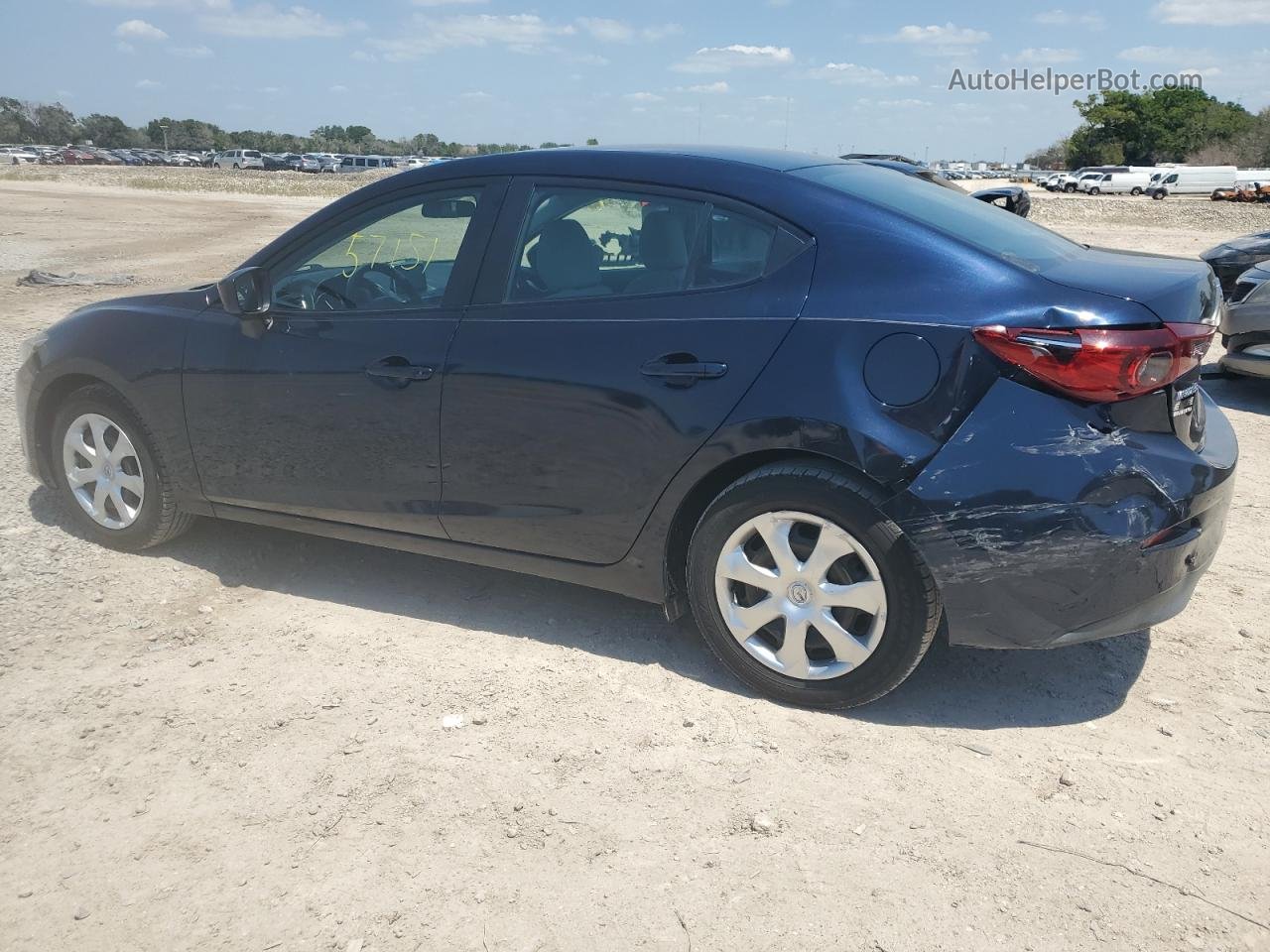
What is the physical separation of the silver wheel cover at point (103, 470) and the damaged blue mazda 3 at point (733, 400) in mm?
175

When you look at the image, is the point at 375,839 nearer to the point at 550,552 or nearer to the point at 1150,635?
the point at 550,552

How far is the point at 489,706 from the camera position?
3525 millimetres

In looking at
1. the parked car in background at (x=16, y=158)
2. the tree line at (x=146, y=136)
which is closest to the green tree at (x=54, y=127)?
the tree line at (x=146, y=136)

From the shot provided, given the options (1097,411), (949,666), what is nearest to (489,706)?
(949,666)

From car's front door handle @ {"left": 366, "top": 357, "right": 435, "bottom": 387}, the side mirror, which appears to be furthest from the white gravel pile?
car's front door handle @ {"left": 366, "top": 357, "right": 435, "bottom": 387}

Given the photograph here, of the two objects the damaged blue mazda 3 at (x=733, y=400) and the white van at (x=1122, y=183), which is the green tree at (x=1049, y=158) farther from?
the damaged blue mazda 3 at (x=733, y=400)

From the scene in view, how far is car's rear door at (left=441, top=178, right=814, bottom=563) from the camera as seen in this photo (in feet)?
11.1

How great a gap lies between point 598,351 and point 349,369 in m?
1.04

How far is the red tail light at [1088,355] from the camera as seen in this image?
117 inches

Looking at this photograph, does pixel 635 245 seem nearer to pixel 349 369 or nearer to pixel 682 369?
pixel 682 369

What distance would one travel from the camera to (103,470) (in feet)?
15.5

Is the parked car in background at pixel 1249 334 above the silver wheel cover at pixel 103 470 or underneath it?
above

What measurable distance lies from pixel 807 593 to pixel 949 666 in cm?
82

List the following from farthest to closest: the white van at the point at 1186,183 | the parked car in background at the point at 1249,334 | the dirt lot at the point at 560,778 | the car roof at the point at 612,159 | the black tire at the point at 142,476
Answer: the white van at the point at 1186,183 → the parked car in background at the point at 1249,334 → the black tire at the point at 142,476 → the car roof at the point at 612,159 → the dirt lot at the point at 560,778
